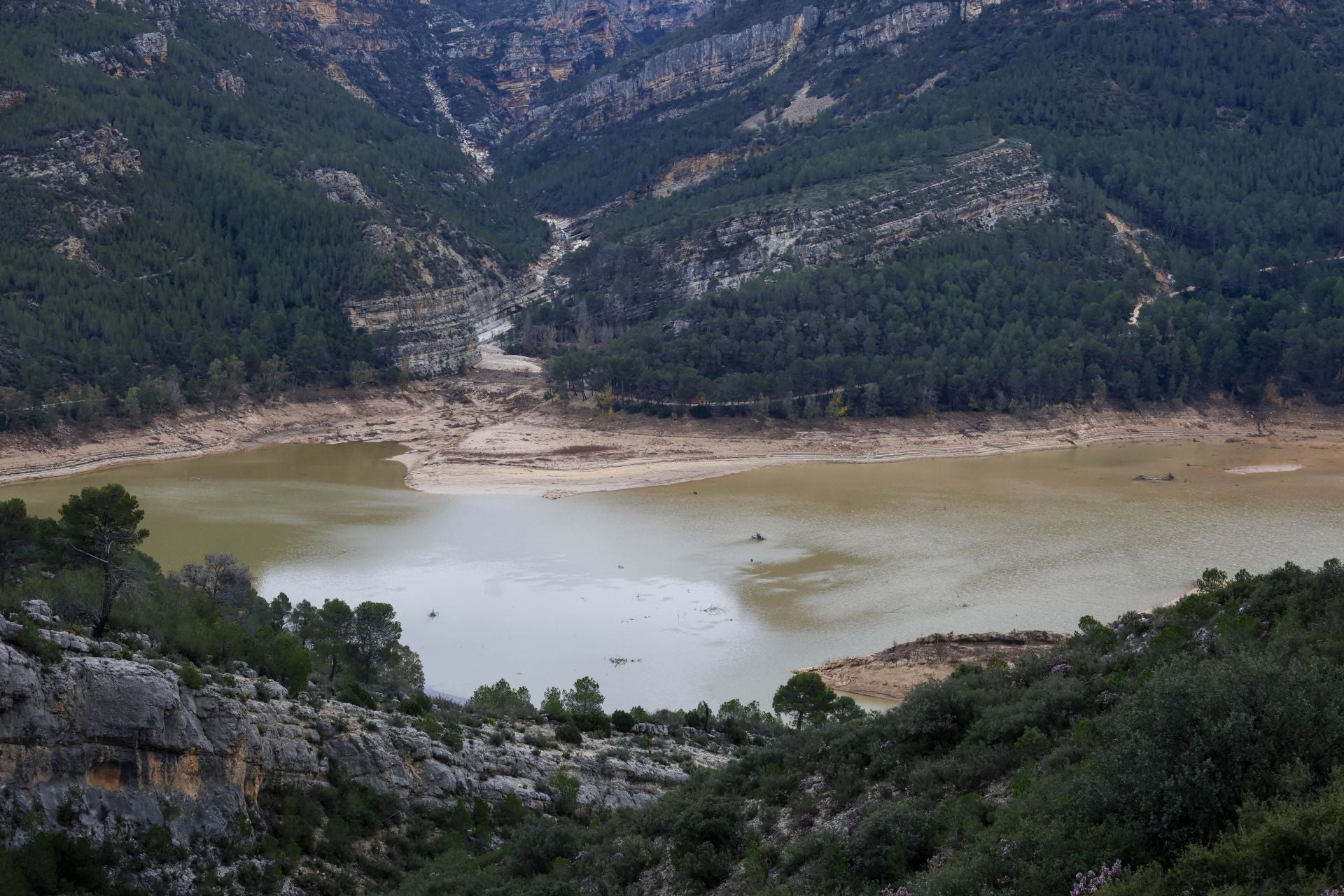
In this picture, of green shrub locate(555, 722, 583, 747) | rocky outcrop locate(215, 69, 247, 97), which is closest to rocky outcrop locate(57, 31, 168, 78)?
rocky outcrop locate(215, 69, 247, 97)

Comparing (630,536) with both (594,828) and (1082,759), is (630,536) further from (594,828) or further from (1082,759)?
(1082,759)

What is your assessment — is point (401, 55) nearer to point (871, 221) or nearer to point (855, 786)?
point (871, 221)

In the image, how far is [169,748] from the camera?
15312mm

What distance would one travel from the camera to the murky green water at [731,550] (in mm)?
35906

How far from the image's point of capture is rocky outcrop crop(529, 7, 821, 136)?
15462cm

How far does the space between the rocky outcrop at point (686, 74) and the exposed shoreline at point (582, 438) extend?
8904 centimetres

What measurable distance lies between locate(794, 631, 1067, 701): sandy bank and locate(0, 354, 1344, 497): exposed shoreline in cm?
3013

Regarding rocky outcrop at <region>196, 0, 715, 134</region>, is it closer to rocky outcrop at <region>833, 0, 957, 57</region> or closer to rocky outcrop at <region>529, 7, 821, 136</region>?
rocky outcrop at <region>529, 7, 821, 136</region>

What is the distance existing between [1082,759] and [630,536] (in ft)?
123

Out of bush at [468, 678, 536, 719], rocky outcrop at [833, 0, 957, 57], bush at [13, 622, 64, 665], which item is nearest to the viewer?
bush at [13, 622, 64, 665]

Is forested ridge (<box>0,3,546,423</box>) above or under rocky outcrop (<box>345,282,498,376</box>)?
above

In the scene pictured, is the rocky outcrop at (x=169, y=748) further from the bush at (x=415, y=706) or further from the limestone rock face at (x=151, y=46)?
the limestone rock face at (x=151, y=46)

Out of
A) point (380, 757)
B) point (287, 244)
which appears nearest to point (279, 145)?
point (287, 244)

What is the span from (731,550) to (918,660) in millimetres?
15167
